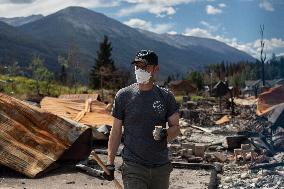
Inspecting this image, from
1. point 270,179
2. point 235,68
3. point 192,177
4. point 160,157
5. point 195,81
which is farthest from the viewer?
point 235,68

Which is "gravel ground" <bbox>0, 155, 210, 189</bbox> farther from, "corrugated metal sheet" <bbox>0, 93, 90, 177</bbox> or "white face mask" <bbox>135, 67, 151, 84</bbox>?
"white face mask" <bbox>135, 67, 151, 84</bbox>

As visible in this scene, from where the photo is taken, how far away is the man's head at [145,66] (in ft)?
15.8

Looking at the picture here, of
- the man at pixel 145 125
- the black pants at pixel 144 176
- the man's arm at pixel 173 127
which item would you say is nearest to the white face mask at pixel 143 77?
the man at pixel 145 125

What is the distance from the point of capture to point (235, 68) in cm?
14512

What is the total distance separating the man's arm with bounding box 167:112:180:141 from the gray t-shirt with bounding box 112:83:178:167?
37 mm

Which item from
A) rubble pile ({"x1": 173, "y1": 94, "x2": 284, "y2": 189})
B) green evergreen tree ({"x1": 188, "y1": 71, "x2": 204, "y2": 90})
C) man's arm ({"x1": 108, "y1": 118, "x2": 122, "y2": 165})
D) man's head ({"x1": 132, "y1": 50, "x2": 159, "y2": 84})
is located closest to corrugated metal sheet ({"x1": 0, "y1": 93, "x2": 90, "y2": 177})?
rubble pile ({"x1": 173, "y1": 94, "x2": 284, "y2": 189})

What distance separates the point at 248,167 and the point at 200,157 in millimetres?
1871

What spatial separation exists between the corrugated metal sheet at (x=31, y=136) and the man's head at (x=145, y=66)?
6355 millimetres

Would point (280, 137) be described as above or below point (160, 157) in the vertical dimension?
below

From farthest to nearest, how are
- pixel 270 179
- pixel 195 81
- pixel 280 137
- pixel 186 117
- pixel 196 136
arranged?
pixel 195 81 → pixel 186 117 → pixel 196 136 → pixel 280 137 → pixel 270 179

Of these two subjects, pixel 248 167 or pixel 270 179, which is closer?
pixel 270 179

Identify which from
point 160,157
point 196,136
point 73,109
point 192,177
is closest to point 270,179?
point 192,177

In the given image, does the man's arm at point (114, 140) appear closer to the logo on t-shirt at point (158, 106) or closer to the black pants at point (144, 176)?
the black pants at point (144, 176)

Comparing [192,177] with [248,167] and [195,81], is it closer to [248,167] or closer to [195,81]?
[248,167]
